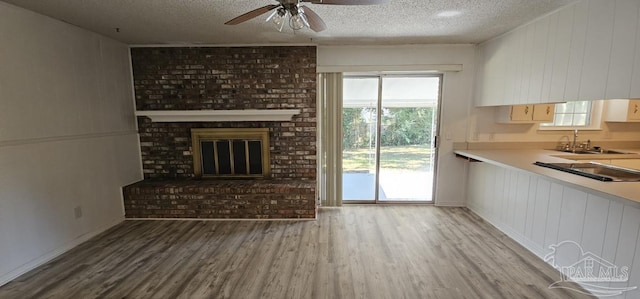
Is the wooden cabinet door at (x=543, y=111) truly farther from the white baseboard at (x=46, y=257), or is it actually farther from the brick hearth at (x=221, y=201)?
the white baseboard at (x=46, y=257)

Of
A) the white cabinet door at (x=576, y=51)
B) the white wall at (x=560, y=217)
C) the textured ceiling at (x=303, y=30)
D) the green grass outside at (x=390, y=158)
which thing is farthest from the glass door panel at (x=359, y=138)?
the white cabinet door at (x=576, y=51)

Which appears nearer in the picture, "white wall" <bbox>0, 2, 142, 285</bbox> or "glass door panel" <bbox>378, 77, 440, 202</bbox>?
"white wall" <bbox>0, 2, 142, 285</bbox>

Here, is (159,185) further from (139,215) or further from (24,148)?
(24,148)

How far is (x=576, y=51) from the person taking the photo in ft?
7.38

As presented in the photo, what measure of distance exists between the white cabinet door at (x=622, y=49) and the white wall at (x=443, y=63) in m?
1.78

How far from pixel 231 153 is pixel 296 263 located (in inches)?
78.6

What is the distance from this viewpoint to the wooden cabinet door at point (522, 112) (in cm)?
337

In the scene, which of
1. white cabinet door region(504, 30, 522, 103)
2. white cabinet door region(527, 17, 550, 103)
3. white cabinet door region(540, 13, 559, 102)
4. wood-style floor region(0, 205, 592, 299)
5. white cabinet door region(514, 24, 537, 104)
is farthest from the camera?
white cabinet door region(504, 30, 522, 103)

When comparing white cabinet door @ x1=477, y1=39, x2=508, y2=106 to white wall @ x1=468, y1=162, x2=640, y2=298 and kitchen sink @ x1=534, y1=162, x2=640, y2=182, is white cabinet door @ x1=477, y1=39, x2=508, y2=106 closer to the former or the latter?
white wall @ x1=468, y1=162, x2=640, y2=298

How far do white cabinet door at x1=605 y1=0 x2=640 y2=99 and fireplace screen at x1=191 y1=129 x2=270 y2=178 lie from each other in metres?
3.44

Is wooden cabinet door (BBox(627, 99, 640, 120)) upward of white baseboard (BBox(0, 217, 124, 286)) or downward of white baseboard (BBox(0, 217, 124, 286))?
upward

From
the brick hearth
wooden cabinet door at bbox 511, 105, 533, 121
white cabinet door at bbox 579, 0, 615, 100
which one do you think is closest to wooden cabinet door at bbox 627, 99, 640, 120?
wooden cabinet door at bbox 511, 105, 533, 121

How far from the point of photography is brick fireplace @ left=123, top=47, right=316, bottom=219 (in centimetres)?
→ 350

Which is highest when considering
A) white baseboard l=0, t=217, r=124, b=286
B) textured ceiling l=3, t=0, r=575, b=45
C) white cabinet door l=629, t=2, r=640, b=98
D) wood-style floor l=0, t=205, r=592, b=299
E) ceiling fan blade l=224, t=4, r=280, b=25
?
textured ceiling l=3, t=0, r=575, b=45
